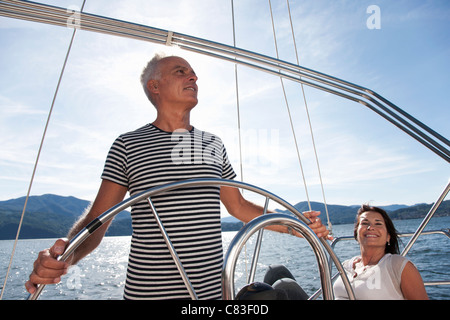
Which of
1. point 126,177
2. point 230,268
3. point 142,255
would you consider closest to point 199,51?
point 126,177

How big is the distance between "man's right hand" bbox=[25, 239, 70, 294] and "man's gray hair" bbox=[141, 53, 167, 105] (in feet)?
2.46

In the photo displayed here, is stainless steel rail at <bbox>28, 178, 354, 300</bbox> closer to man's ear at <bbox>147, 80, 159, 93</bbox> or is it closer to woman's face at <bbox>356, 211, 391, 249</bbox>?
man's ear at <bbox>147, 80, 159, 93</bbox>

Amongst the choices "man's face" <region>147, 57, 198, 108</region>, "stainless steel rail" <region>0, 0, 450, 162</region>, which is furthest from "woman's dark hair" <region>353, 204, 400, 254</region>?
"man's face" <region>147, 57, 198, 108</region>

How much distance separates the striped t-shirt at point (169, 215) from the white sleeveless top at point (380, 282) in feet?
2.99

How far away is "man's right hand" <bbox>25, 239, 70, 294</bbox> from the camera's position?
2.23 feet

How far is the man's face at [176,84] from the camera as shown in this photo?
1.21m

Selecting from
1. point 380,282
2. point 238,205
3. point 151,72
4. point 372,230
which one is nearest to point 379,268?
point 380,282

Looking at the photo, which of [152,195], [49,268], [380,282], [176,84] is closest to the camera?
[49,268]

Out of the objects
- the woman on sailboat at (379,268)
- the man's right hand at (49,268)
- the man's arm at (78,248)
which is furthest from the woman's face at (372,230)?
the man's right hand at (49,268)

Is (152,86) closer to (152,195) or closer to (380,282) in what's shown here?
(152,195)

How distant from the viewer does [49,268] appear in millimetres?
680

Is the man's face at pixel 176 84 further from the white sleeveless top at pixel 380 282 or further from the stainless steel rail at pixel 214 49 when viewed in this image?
the white sleeveless top at pixel 380 282

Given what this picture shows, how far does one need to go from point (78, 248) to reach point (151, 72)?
2.48 feet
